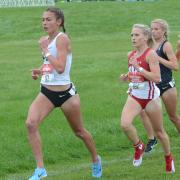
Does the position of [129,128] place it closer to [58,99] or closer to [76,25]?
[58,99]

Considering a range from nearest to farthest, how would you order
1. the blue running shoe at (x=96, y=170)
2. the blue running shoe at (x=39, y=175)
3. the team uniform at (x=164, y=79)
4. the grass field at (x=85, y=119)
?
the blue running shoe at (x=39, y=175)
the blue running shoe at (x=96, y=170)
the grass field at (x=85, y=119)
the team uniform at (x=164, y=79)

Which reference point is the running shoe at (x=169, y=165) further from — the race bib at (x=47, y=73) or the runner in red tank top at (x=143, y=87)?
the race bib at (x=47, y=73)

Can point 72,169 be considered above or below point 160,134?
below

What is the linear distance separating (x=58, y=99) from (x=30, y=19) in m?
40.0

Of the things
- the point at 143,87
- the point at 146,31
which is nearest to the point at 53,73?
the point at 143,87

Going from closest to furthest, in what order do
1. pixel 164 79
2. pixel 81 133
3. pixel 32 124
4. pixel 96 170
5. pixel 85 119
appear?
pixel 32 124 → pixel 81 133 → pixel 96 170 → pixel 164 79 → pixel 85 119

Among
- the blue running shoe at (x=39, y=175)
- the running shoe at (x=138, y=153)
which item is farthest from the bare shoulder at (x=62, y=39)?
the running shoe at (x=138, y=153)

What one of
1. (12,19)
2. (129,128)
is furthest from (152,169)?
(12,19)

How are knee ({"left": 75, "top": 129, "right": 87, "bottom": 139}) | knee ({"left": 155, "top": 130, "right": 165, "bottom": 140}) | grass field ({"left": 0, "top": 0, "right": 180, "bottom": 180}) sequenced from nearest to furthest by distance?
1. knee ({"left": 75, "top": 129, "right": 87, "bottom": 139})
2. knee ({"left": 155, "top": 130, "right": 165, "bottom": 140})
3. grass field ({"left": 0, "top": 0, "right": 180, "bottom": 180})

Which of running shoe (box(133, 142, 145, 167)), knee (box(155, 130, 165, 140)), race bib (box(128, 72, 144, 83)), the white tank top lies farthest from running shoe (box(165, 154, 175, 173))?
the white tank top

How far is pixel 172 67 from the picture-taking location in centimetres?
1077

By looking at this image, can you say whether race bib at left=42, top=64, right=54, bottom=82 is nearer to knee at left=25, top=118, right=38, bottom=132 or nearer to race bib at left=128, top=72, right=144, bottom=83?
knee at left=25, top=118, right=38, bottom=132

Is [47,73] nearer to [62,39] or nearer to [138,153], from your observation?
[62,39]

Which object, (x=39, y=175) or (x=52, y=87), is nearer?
(x=39, y=175)
